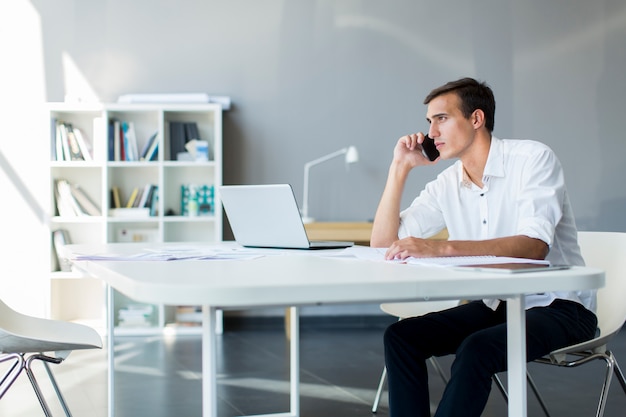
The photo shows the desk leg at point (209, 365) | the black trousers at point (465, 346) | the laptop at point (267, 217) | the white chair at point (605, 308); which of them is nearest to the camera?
the desk leg at point (209, 365)

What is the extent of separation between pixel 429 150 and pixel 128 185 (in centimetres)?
314

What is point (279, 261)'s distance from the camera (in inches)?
67.1

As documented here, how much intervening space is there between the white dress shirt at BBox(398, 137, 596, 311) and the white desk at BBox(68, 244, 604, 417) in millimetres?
595

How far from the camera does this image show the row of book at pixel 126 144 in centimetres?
495

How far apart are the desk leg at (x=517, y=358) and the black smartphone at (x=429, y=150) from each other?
114 cm

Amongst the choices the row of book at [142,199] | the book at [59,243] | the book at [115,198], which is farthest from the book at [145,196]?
the book at [59,243]

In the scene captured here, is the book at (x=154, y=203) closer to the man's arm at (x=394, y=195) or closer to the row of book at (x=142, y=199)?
the row of book at (x=142, y=199)

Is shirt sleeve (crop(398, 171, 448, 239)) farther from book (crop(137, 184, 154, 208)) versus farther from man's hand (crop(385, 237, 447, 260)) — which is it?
book (crop(137, 184, 154, 208))

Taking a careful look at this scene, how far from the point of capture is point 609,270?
90.3 inches

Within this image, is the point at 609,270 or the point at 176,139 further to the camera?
the point at 176,139

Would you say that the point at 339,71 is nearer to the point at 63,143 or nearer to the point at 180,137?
the point at 180,137

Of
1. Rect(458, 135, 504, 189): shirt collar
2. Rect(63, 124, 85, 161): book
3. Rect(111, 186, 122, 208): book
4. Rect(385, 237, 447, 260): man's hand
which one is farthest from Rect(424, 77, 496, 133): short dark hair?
Rect(63, 124, 85, 161): book

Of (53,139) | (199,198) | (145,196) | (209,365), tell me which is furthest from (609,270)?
(53,139)

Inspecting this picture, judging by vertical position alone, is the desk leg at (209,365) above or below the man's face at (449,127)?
below
